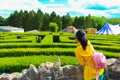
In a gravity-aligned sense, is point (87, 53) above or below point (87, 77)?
above

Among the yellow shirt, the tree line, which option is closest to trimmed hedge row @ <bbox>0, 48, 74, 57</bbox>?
the yellow shirt

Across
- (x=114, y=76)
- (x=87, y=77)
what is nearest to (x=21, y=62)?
(x=114, y=76)

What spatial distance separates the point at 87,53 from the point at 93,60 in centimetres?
19

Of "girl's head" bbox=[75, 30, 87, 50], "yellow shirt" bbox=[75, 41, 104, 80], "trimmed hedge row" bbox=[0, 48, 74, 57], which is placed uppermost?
"girl's head" bbox=[75, 30, 87, 50]

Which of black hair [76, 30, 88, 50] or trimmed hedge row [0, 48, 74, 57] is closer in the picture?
black hair [76, 30, 88, 50]

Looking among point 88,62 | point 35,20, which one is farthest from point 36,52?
point 35,20

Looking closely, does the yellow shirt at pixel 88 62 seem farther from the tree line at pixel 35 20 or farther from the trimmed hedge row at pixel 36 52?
the tree line at pixel 35 20

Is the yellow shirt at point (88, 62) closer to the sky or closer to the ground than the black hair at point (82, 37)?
closer to the ground

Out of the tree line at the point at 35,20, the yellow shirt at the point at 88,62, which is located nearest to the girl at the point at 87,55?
the yellow shirt at the point at 88,62

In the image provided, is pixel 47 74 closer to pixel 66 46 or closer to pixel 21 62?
pixel 21 62

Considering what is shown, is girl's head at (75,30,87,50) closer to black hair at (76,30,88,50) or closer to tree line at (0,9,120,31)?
black hair at (76,30,88,50)

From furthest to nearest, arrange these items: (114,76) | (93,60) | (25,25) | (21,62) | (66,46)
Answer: (25,25) → (66,46) → (21,62) → (114,76) → (93,60)

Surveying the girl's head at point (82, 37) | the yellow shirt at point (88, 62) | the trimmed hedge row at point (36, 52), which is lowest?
the trimmed hedge row at point (36, 52)

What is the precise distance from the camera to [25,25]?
106 m
